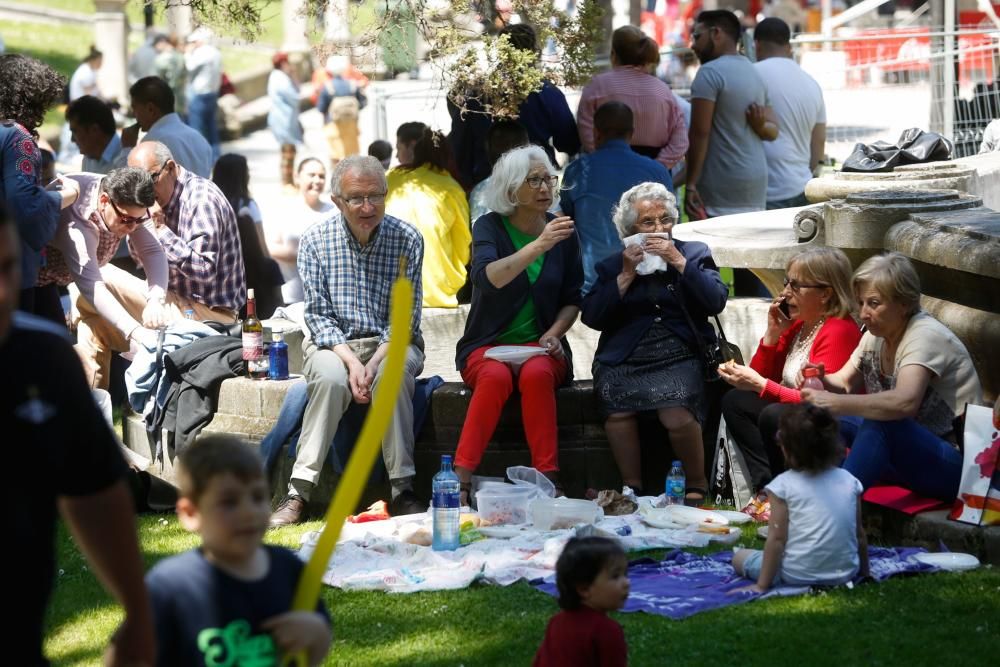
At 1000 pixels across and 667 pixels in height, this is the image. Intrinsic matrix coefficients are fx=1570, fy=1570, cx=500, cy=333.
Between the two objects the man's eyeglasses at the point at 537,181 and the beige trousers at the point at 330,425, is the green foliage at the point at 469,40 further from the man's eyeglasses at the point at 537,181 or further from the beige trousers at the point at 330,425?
the beige trousers at the point at 330,425

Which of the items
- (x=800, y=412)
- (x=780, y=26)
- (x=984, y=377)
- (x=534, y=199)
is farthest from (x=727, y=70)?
(x=800, y=412)

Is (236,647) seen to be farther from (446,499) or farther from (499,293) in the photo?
(499,293)

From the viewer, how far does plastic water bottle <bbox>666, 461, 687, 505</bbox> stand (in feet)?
23.0

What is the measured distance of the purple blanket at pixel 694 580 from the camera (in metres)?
5.56

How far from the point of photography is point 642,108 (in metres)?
9.70

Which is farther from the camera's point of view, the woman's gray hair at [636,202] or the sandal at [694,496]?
the woman's gray hair at [636,202]

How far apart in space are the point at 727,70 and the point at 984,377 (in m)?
4.09

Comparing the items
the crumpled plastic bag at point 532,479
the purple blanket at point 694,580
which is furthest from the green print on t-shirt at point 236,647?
the crumpled plastic bag at point 532,479

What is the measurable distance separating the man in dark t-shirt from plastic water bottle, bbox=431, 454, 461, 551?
11.5 ft

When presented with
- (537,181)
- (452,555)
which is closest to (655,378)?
(537,181)

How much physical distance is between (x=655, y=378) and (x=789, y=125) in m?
4.20

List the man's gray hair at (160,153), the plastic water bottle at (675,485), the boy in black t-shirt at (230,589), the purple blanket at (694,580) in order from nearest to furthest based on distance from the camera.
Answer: the boy in black t-shirt at (230,589)
the purple blanket at (694,580)
the plastic water bottle at (675,485)
the man's gray hair at (160,153)

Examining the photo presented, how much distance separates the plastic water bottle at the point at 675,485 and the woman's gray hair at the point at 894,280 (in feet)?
Result: 4.40

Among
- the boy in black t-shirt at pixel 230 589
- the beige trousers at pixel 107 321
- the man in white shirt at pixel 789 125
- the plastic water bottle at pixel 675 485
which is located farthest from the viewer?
the man in white shirt at pixel 789 125
